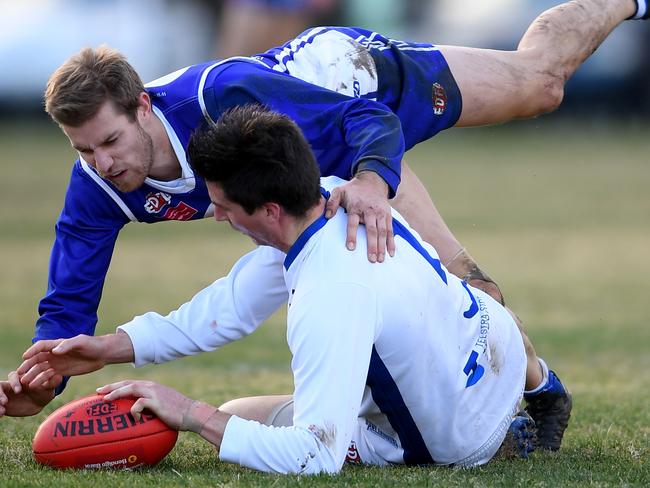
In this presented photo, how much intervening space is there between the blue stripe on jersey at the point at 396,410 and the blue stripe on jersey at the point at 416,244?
381mm

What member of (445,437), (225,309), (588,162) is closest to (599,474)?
(445,437)

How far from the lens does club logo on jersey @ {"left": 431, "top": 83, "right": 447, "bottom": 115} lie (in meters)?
5.94

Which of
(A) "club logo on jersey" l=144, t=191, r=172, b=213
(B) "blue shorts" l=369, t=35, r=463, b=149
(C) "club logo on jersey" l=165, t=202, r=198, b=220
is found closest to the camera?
(A) "club logo on jersey" l=144, t=191, r=172, b=213

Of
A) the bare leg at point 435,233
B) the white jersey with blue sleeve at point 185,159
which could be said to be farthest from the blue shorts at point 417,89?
the white jersey with blue sleeve at point 185,159

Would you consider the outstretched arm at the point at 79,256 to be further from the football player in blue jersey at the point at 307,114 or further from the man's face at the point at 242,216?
the man's face at the point at 242,216

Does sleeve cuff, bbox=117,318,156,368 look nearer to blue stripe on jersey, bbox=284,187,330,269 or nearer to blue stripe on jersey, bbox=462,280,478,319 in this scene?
blue stripe on jersey, bbox=284,187,330,269

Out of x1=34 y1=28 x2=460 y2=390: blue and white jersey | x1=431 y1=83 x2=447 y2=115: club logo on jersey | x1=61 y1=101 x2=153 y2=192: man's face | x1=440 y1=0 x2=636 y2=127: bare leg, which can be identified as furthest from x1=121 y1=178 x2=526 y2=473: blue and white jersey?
x1=440 y1=0 x2=636 y2=127: bare leg

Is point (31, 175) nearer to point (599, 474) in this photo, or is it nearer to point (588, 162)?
point (588, 162)

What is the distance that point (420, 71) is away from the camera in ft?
19.5

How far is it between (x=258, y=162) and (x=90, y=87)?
133 centimetres

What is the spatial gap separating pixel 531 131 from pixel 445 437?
23.4 meters

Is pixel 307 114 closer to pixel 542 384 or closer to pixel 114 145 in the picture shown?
pixel 114 145

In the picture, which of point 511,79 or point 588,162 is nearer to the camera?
point 511,79

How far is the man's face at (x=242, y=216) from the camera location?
162 inches
